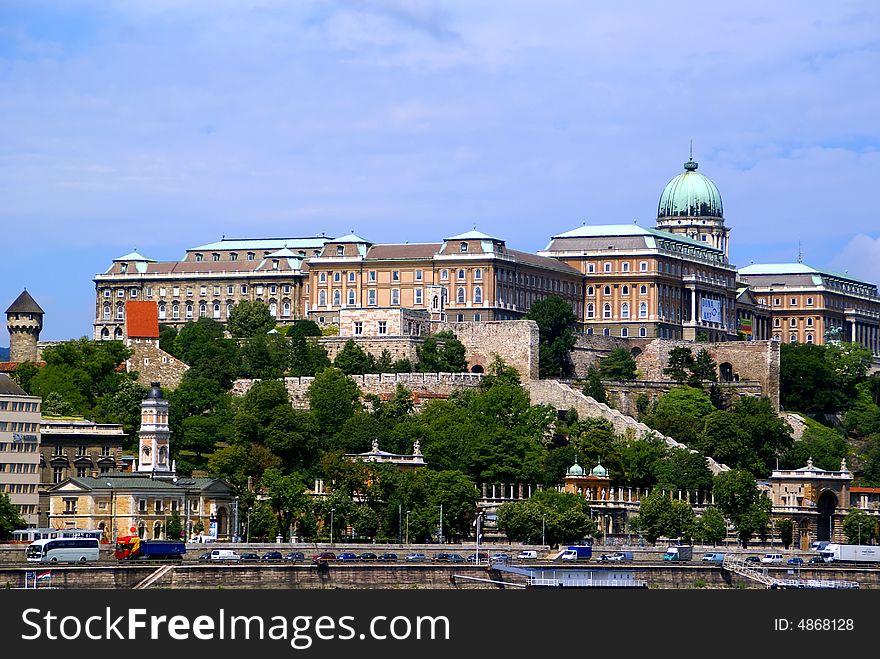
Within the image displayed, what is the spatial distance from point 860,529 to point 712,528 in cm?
1472

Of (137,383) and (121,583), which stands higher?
(137,383)

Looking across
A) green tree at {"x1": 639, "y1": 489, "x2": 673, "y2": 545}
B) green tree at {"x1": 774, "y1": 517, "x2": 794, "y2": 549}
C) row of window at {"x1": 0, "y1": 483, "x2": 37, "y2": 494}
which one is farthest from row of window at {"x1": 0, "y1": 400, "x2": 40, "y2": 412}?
green tree at {"x1": 774, "y1": 517, "x2": 794, "y2": 549}

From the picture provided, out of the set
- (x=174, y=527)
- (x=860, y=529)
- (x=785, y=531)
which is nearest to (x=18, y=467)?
(x=174, y=527)

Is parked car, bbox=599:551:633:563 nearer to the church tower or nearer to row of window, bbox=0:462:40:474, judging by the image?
the church tower

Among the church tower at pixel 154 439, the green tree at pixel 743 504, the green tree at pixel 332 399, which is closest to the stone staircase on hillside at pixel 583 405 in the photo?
the green tree at pixel 743 504

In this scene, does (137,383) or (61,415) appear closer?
(61,415)

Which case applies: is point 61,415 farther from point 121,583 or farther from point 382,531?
Answer: point 121,583

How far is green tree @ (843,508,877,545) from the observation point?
174000 mm

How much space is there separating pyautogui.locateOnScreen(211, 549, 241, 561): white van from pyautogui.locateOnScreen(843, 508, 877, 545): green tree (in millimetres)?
51720

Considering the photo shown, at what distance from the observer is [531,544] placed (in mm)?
156875
